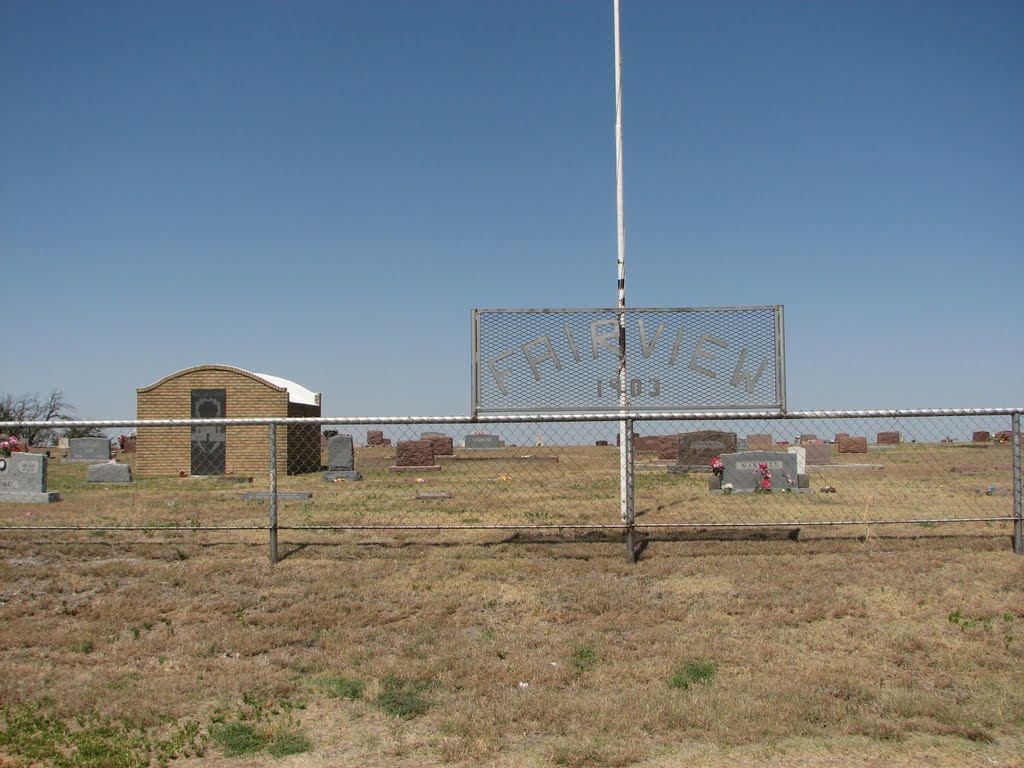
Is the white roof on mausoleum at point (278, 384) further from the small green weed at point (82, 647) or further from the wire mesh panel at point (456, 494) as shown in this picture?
the small green weed at point (82, 647)

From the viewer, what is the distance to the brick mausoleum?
22812mm

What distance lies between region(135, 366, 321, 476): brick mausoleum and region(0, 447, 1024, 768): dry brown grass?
561 inches

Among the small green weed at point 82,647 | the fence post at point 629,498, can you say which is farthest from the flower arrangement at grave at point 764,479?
→ the small green weed at point 82,647

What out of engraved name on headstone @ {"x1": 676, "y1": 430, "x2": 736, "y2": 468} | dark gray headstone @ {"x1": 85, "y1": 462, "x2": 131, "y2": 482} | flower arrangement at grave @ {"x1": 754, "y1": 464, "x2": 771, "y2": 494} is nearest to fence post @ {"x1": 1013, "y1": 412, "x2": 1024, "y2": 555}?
flower arrangement at grave @ {"x1": 754, "y1": 464, "x2": 771, "y2": 494}

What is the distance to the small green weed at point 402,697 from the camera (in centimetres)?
429

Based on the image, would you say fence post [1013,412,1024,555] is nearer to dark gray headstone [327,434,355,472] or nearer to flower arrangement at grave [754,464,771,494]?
flower arrangement at grave [754,464,771,494]

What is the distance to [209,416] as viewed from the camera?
904 inches

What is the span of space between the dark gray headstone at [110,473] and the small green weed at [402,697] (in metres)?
17.8

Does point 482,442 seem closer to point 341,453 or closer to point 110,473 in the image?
point 341,453

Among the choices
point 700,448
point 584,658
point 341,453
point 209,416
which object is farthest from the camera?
point 209,416

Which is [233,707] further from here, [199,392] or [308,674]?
[199,392]

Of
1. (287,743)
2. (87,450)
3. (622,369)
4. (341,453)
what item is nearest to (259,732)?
(287,743)

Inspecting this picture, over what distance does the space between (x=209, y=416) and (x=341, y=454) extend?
3889mm

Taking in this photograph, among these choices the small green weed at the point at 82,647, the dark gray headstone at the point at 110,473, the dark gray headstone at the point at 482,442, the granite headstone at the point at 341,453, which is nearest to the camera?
the small green weed at the point at 82,647
